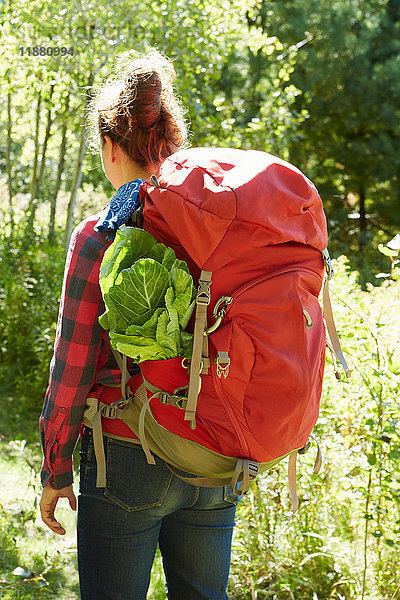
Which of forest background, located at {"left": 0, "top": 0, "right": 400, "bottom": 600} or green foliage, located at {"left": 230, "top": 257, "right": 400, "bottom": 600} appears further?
forest background, located at {"left": 0, "top": 0, "right": 400, "bottom": 600}

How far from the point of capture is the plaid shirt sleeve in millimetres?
1453

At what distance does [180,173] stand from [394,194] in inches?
404

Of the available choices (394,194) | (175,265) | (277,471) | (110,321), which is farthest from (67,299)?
(394,194)

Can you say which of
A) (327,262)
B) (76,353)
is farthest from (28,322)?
(327,262)

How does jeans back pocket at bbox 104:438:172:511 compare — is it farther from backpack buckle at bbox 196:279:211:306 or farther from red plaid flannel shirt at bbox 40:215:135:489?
backpack buckle at bbox 196:279:211:306

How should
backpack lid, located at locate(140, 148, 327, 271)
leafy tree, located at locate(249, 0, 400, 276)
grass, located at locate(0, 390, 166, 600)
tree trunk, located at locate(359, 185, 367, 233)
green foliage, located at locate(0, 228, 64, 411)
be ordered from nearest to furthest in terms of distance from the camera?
backpack lid, located at locate(140, 148, 327, 271)
grass, located at locate(0, 390, 166, 600)
green foliage, located at locate(0, 228, 64, 411)
leafy tree, located at locate(249, 0, 400, 276)
tree trunk, located at locate(359, 185, 367, 233)

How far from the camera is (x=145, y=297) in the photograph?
1.32 meters

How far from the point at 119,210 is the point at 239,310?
14.3 inches

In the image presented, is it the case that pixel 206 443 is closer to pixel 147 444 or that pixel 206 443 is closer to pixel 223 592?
pixel 147 444

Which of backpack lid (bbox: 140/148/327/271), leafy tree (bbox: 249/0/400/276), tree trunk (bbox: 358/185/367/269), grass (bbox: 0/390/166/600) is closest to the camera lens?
backpack lid (bbox: 140/148/327/271)

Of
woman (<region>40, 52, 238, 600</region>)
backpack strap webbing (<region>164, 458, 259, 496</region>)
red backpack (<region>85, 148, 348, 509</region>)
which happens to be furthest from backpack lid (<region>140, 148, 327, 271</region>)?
backpack strap webbing (<region>164, 458, 259, 496</region>)

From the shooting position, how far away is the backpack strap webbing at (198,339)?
1292 millimetres

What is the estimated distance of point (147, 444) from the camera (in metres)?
1.41

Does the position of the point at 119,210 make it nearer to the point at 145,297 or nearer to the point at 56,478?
the point at 145,297
